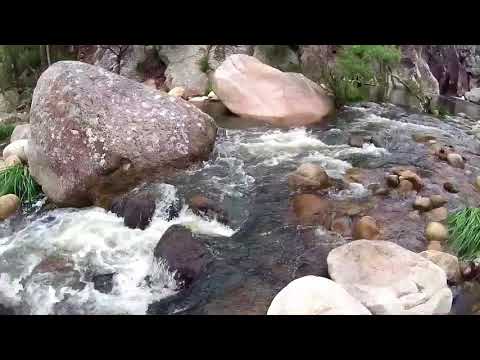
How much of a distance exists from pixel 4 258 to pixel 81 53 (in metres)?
9.95

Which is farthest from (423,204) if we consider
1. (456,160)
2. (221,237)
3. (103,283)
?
(103,283)

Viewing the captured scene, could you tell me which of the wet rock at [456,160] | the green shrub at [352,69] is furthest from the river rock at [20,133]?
the wet rock at [456,160]

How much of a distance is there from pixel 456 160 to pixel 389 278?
4.19 metres

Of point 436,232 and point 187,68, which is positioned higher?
point 187,68

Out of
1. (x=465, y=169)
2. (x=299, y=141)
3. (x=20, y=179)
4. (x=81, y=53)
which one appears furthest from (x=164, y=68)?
(x=465, y=169)

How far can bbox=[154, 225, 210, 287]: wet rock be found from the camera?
4555 millimetres

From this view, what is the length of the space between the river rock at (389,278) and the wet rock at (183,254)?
54.4 inches

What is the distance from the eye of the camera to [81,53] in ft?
43.9

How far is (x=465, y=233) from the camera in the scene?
518cm

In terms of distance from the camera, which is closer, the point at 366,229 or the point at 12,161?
the point at 366,229

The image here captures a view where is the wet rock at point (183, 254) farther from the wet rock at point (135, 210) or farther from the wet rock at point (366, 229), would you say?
the wet rock at point (366, 229)

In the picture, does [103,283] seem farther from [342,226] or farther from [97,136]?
[342,226]

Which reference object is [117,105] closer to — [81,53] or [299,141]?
[299,141]

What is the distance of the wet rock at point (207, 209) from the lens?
223 inches
